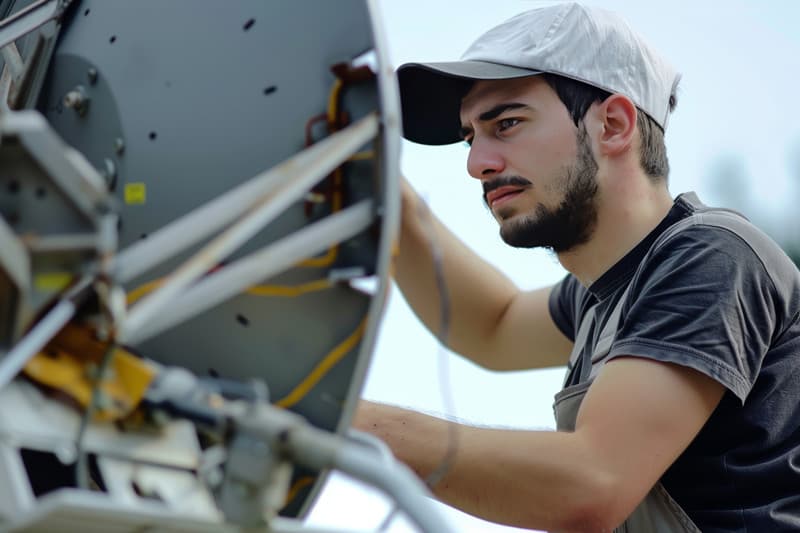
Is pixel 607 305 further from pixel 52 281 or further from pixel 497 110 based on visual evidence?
pixel 52 281

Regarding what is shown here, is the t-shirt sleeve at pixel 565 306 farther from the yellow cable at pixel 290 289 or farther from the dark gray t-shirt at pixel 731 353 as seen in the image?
the yellow cable at pixel 290 289

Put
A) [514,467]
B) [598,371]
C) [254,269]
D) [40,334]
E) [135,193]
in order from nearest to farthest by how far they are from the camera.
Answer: [40,334]
[254,269]
[135,193]
[514,467]
[598,371]

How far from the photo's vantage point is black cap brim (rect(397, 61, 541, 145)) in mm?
2990

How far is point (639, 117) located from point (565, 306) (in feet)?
2.13

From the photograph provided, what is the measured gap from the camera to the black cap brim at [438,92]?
2990mm

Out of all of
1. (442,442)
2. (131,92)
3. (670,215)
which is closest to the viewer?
(131,92)

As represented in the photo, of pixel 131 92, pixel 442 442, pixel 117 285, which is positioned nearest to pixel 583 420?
pixel 442 442

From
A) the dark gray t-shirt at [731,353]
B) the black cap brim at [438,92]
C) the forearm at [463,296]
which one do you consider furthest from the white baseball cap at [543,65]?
the dark gray t-shirt at [731,353]

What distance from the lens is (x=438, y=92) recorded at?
10.4 ft

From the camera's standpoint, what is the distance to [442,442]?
235cm

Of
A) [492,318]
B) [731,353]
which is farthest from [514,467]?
[492,318]

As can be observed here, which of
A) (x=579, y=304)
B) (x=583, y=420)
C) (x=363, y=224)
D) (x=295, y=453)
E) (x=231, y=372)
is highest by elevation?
(x=363, y=224)

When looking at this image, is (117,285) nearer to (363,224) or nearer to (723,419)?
(363,224)

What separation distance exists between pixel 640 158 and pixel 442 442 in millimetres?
1258
